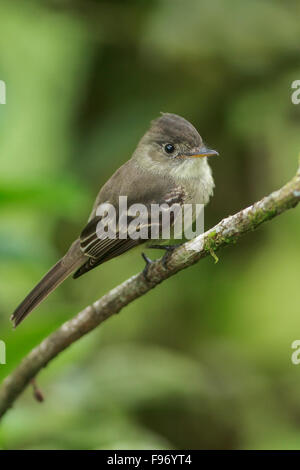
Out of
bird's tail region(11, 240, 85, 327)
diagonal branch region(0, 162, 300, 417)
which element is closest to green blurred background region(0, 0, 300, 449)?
bird's tail region(11, 240, 85, 327)

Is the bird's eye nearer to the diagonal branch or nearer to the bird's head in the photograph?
the bird's head

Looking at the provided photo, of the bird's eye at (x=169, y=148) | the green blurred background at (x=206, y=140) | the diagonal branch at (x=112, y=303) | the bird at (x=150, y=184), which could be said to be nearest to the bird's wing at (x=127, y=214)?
the bird at (x=150, y=184)

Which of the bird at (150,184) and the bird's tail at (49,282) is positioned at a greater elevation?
the bird at (150,184)

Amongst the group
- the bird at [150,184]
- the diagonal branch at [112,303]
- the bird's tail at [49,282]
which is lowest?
the diagonal branch at [112,303]

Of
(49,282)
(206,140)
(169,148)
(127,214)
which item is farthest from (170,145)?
(206,140)

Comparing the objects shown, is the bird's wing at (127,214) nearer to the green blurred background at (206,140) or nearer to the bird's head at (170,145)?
the bird's head at (170,145)

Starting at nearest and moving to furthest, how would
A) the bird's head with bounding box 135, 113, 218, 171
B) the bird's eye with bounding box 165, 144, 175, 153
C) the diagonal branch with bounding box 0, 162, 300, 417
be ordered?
the diagonal branch with bounding box 0, 162, 300, 417 < the bird's head with bounding box 135, 113, 218, 171 < the bird's eye with bounding box 165, 144, 175, 153

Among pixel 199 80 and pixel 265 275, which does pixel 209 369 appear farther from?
pixel 199 80

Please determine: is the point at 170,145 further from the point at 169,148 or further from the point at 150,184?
the point at 150,184
